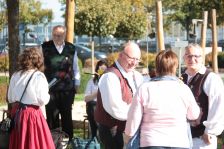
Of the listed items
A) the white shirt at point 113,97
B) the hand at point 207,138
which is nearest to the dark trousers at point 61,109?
the white shirt at point 113,97

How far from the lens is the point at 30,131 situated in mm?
7051

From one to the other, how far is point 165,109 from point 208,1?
32447mm

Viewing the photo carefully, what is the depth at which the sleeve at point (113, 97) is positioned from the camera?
5602mm

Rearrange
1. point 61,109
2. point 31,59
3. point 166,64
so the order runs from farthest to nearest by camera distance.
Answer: point 61,109, point 31,59, point 166,64

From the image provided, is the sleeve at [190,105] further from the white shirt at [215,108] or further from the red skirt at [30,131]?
the red skirt at [30,131]

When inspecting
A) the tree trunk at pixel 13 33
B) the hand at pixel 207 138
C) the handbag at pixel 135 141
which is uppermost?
the tree trunk at pixel 13 33

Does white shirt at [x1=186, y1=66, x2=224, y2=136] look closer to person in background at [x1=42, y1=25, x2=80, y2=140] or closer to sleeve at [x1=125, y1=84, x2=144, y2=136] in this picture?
sleeve at [x1=125, y1=84, x2=144, y2=136]

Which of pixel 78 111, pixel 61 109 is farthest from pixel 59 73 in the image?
pixel 78 111

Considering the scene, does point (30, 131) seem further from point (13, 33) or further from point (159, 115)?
point (13, 33)

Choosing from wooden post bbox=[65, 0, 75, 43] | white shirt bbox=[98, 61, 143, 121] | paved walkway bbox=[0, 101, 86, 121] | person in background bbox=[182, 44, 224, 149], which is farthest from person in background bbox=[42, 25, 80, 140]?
paved walkway bbox=[0, 101, 86, 121]

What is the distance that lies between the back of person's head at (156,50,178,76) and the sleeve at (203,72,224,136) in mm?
725

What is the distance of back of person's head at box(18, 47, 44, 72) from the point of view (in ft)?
22.1

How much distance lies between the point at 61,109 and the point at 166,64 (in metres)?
3.87

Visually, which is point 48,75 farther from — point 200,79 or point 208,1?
point 208,1
